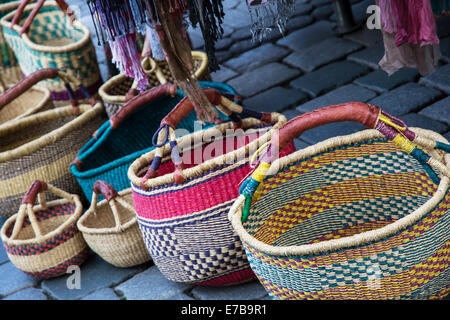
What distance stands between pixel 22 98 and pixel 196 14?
2.25m

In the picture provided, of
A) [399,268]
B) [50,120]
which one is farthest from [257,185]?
[50,120]

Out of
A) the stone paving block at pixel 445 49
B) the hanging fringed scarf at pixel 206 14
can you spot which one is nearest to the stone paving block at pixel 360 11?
the stone paving block at pixel 445 49

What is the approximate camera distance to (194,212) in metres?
2.09

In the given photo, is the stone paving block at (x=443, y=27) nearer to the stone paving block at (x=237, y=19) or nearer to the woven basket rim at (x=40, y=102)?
the stone paving block at (x=237, y=19)

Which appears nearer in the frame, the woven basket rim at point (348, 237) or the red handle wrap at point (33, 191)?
the woven basket rim at point (348, 237)

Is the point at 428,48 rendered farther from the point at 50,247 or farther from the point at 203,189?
the point at 50,247

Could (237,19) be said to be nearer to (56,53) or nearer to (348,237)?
(56,53)

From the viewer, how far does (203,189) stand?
2074 millimetres

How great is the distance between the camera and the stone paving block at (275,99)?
3389 millimetres

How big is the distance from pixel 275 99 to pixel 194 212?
1.54 m

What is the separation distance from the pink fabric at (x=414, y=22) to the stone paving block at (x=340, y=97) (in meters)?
0.97

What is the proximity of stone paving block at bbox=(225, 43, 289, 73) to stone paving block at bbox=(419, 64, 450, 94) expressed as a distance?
1070 millimetres

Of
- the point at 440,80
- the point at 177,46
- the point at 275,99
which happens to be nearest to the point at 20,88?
the point at 177,46

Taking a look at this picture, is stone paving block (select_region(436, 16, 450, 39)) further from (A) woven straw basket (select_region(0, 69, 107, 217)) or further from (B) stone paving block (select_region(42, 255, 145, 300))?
(B) stone paving block (select_region(42, 255, 145, 300))
